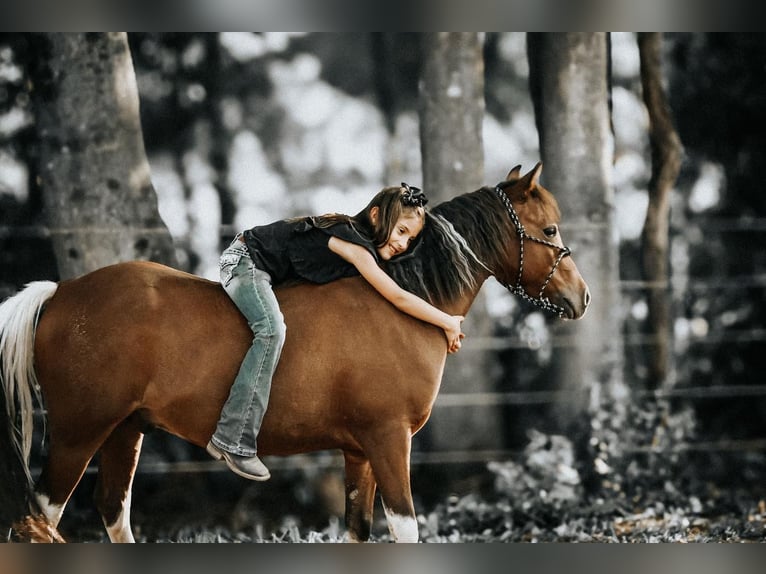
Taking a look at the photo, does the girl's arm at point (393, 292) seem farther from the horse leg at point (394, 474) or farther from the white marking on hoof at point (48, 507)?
the white marking on hoof at point (48, 507)

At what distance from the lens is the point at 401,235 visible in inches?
144

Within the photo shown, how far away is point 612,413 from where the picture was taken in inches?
183

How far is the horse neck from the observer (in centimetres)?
368

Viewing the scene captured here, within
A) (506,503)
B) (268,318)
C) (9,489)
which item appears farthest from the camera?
(506,503)

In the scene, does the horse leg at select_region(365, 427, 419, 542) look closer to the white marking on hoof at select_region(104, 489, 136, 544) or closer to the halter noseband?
the halter noseband

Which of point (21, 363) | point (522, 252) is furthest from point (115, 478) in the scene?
point (522, 252)

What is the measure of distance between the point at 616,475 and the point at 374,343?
1.73 m

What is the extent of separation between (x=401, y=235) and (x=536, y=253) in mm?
563

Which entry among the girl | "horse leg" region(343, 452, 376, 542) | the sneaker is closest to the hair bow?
the girl

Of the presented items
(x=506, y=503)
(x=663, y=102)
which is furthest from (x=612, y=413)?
(x=663, y=102)

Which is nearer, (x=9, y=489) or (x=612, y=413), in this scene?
(x=9, y=489)

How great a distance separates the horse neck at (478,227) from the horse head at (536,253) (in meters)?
0.04

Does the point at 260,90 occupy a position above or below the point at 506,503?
above
